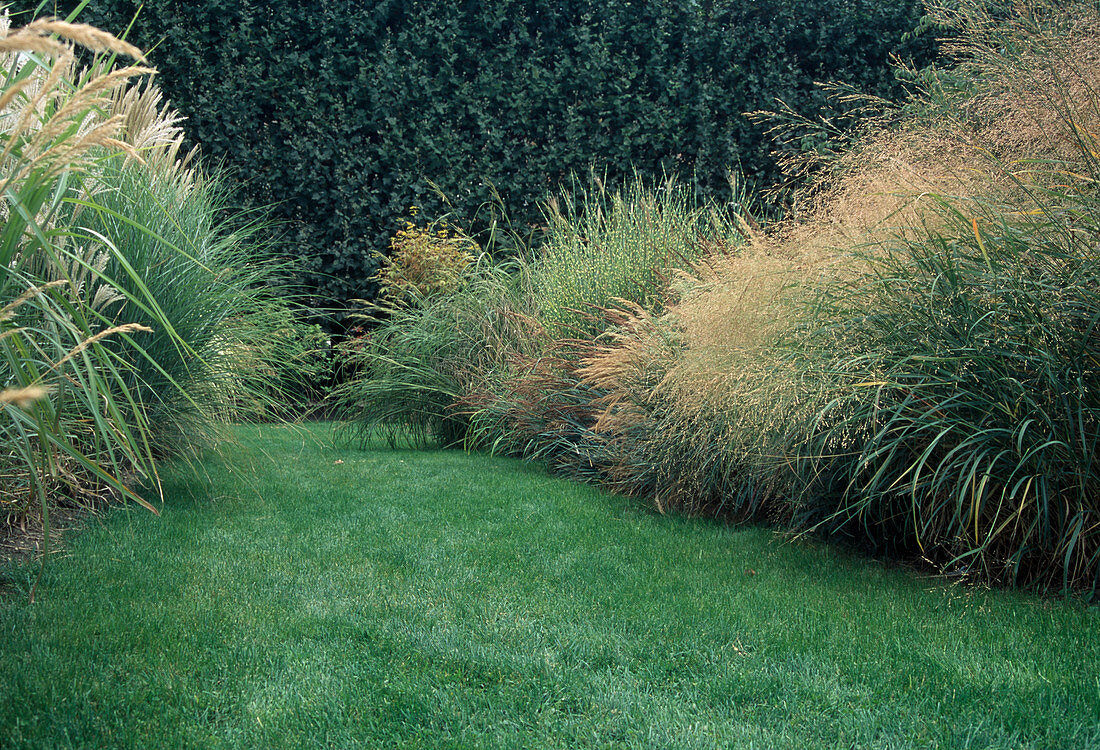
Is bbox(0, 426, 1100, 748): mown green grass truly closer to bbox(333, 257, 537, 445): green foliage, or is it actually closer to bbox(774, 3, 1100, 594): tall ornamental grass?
bbox(774, 3, 1100, 594): tall ornamental grass

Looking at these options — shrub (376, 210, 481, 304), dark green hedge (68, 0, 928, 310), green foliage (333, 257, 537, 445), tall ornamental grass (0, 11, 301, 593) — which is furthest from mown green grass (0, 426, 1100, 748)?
dark green hedge (68, 0, 928, 310)

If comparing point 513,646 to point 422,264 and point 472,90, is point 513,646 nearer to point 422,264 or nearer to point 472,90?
point 422,264

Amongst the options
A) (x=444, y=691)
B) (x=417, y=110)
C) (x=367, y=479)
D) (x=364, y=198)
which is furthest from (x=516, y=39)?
(x=444, y=691)

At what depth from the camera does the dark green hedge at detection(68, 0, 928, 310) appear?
8.20 metres

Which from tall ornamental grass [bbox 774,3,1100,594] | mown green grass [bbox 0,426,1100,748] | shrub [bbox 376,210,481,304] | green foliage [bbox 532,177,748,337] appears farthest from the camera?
shrub [bbox 376,210,481,304]

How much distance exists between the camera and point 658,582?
109 inches

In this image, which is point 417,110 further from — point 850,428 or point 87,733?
point 87,733

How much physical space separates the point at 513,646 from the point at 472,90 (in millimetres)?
7459

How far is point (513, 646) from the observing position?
7.04 ft

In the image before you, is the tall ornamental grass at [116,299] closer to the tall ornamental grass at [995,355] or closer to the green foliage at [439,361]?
the green foliage at [439,361]

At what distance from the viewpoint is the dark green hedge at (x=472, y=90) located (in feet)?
26.9

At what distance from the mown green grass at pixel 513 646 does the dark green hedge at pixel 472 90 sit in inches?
220

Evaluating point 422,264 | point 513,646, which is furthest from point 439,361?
point 513,646

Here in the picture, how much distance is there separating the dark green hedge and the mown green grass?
5576mm
